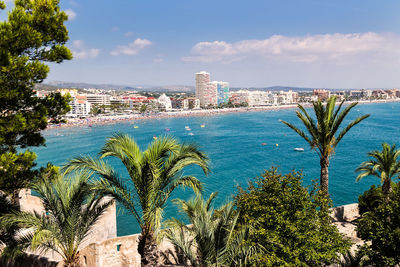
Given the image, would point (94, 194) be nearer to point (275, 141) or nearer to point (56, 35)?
point (56, 35)

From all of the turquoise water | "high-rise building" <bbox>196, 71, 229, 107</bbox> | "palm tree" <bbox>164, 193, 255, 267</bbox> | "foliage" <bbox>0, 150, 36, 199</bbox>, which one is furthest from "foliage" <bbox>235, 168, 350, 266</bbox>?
"high-rise building" <bbox>196, 71, 229, 107</bbox>

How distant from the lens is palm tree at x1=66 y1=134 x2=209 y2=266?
5426 mm

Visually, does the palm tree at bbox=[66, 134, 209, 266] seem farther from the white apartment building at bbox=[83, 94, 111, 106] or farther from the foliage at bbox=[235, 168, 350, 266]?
the white apartment building at bbox=[83, 94, 111, 106]

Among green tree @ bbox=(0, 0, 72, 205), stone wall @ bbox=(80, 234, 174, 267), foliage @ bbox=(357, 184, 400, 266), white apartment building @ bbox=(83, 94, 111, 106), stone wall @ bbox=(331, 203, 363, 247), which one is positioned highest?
white apartment building @ bbox=(83, 94, 111, 106)

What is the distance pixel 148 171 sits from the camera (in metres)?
5.45

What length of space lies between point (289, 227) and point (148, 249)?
345 centimetres

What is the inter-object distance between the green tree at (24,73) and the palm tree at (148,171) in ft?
5.66

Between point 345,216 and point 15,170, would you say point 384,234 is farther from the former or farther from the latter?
point 15,170

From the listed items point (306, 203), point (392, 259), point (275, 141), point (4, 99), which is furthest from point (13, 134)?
point (275, 141)

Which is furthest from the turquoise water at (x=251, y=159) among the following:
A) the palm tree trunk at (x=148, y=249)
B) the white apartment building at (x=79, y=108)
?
the white apartment building at (x=79, y=108)

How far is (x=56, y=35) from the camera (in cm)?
673

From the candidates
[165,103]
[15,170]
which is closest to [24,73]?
[15,170]

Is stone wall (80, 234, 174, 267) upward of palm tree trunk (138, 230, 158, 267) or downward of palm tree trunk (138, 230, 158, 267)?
downward

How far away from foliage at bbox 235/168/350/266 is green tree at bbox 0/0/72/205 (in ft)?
18.8
